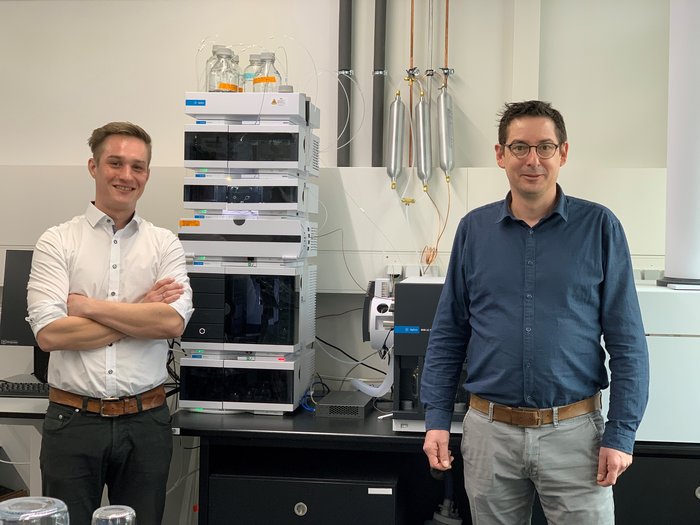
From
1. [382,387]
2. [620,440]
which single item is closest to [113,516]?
[620,440]

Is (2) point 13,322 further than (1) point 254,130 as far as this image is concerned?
Yes

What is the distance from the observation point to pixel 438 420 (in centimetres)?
165

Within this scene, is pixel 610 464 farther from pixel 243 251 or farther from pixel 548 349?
pixel 243 251

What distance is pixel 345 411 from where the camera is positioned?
2297 mm

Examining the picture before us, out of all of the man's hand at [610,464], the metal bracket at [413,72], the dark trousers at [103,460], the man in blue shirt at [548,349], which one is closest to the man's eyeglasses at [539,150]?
the man in blue shirt at [548,349]

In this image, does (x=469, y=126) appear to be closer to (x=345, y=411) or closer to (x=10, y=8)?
(x=345, y=411)

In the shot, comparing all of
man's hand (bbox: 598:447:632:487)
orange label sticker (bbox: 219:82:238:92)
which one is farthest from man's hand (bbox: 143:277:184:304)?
man's hand (bbox: 598:447:632:487)

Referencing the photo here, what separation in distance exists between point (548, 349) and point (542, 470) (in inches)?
11.5

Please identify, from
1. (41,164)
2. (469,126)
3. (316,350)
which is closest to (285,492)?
(316,350)

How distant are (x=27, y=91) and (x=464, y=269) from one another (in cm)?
251

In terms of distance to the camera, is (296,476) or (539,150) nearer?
(539,150)

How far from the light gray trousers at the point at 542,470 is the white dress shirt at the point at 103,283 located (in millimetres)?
975

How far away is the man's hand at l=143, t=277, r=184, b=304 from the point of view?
1881 millimetres

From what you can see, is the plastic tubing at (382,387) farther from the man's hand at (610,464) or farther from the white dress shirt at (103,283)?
the man's hand at (610,464)
